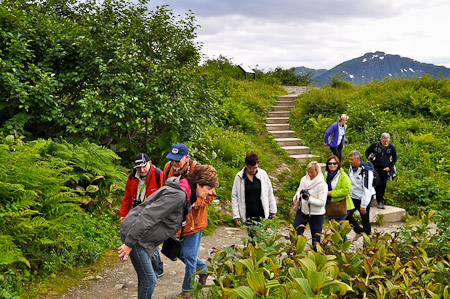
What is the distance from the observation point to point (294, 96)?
17625 millimetres

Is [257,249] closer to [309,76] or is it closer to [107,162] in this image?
[107,162]

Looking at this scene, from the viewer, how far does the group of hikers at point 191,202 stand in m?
3.34

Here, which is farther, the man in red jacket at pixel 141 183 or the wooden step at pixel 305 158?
the wooden step at pixel 305 158

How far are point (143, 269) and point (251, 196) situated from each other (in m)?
2.11

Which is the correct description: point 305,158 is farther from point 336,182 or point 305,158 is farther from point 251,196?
point 251,196

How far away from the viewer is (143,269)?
3465 mm

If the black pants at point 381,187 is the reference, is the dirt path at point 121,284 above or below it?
below

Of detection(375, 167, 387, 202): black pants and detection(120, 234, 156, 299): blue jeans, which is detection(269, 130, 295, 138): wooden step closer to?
detection(375, 167, 387, 202): black pants

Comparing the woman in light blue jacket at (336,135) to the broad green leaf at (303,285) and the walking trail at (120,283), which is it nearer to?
the walking trail at (120,283)

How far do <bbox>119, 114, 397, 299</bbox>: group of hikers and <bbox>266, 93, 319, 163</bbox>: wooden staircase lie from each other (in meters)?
5.45

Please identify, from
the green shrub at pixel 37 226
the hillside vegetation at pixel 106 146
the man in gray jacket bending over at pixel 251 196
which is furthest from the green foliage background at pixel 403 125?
the green shrub at pixel 37 226

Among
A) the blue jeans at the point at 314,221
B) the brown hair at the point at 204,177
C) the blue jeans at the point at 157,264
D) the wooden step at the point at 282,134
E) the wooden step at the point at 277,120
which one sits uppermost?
the wooden step at the point at 277,120

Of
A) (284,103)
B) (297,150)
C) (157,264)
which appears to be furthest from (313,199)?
(284,103)

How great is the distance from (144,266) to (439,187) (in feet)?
28.6
